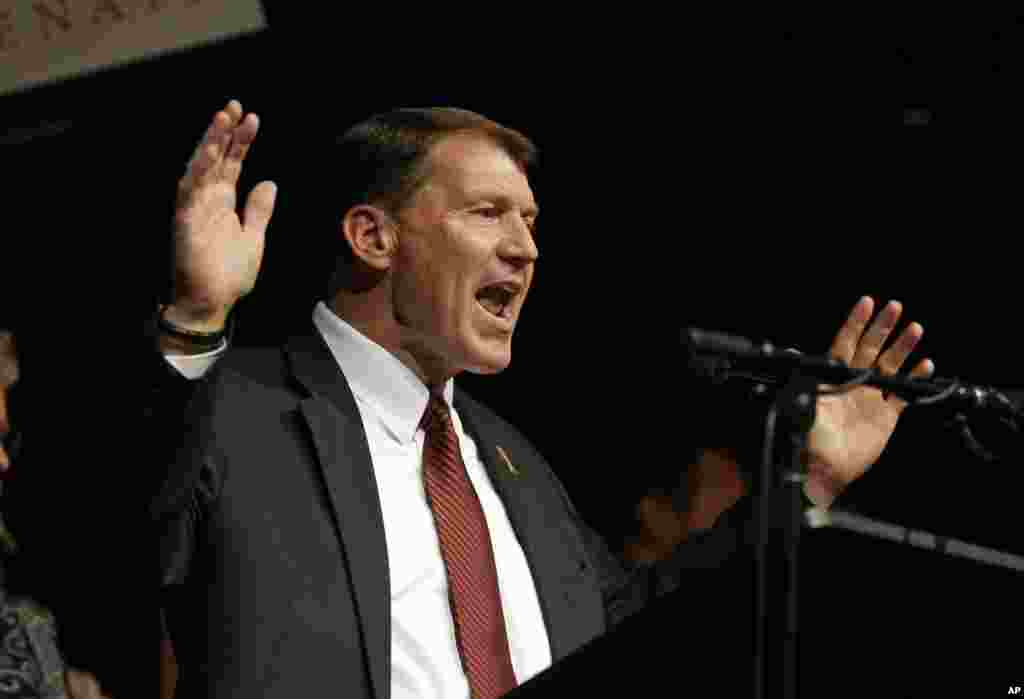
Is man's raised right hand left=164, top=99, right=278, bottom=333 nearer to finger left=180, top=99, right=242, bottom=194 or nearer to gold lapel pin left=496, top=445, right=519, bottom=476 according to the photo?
finger left=180, top=99, right=242, bottom=194

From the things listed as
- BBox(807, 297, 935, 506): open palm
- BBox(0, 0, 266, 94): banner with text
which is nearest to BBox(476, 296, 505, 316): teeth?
BBox(807, 297, 935, 506): open palm

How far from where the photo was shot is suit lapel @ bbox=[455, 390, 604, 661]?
2.31m

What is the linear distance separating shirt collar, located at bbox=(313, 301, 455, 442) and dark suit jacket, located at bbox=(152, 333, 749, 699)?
Result: 0.23 feet

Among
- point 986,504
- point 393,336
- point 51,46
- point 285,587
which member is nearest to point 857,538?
point 285,587

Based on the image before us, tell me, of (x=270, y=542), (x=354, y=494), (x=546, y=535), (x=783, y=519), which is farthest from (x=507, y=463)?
(x=783, y=519)

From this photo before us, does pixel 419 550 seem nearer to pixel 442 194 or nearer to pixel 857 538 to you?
pixel 442 194

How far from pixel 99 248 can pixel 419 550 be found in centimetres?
162

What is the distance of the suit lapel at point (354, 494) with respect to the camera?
2.04m

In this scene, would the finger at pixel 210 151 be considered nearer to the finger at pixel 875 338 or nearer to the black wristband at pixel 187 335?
the black wristband at pixel 187 335

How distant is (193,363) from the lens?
1996 millimetres

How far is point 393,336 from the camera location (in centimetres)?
241

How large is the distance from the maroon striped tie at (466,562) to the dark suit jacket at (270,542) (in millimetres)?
115

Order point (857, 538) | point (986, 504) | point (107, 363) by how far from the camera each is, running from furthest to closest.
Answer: point (986, 504)
point (107, 363)
point (857, 538)

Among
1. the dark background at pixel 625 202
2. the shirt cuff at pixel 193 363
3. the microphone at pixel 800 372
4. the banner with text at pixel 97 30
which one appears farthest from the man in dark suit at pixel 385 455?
the dark background at pixel 625 202
